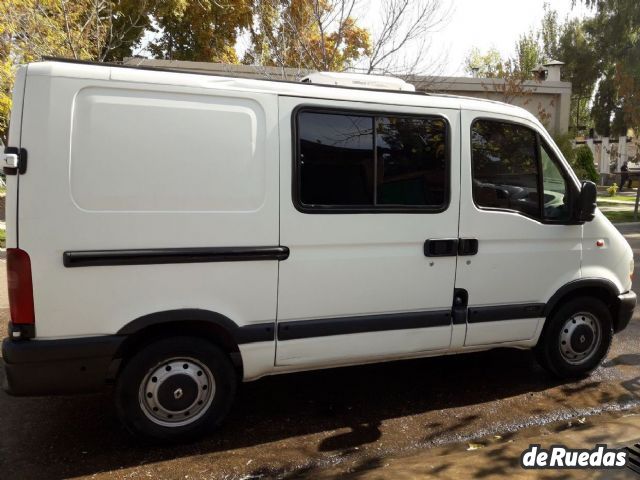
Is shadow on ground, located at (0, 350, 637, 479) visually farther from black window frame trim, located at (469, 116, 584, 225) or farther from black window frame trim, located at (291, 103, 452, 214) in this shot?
black window frame trim, located at (291, 103, 452, 214)

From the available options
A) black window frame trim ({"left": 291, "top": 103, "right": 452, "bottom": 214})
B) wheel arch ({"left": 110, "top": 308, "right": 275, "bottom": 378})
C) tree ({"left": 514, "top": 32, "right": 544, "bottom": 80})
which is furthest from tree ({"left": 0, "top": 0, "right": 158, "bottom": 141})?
tree ({"left": 514, "top": 32, "right": 544, "bottom": 80})

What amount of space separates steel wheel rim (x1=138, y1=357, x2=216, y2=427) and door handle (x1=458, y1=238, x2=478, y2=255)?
6.54ft

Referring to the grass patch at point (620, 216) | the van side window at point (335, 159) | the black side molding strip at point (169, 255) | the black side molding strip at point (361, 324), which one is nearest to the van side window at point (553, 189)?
the black side molding strip at point (361, 324)

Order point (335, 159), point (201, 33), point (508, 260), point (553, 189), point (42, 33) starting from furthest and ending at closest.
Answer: point (201, 33), point (42, 33), point (553, 189), point (508, 260), point (335, 159)

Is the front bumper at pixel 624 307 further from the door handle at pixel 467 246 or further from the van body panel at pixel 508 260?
the door handle at pixel 467 246

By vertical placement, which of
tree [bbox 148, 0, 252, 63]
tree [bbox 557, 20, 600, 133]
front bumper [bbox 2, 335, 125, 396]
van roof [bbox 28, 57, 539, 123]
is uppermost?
tree [bbox 557, 20, 600, 133]

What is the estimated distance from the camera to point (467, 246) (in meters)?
4.22

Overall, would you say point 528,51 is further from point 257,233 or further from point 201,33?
point 257,233

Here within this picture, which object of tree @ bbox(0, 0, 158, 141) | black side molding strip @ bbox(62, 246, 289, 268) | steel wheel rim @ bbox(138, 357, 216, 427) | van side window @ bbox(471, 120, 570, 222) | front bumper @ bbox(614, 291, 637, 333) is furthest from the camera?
tree @ bbox(0, 0, 158, 141)

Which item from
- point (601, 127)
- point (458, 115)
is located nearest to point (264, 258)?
point (458, 115)

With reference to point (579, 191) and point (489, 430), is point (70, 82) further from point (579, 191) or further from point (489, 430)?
point (579, 191)

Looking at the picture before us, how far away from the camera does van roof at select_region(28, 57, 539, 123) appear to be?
10.7 feet

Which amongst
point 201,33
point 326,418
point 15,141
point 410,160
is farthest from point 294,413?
point 201,33

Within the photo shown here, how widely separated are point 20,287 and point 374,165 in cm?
234
